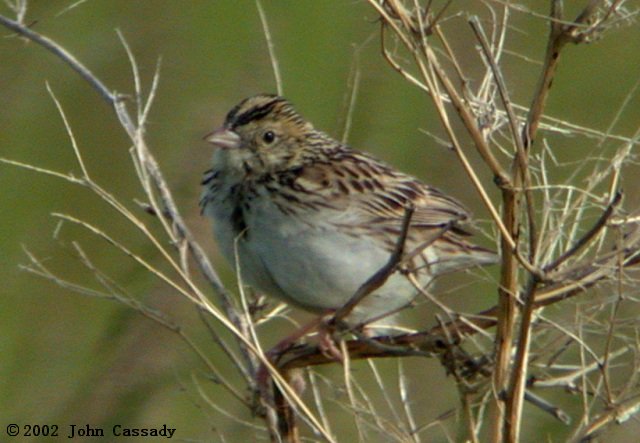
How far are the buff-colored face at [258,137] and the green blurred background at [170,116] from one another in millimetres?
455

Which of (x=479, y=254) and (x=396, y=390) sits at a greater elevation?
(x=479, y=254)

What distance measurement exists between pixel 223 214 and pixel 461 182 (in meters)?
1.62

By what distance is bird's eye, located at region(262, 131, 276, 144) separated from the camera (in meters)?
4.78

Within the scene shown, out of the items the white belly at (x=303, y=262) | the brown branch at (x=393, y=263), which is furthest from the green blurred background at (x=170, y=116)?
the brown branch at (x=393, y=263)

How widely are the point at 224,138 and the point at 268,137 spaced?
0.21m

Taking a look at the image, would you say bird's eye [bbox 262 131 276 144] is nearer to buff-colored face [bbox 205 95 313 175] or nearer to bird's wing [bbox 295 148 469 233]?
buff-colored face [bbox 205 95 313 175]

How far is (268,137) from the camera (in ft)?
15.7

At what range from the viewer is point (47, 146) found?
6.28 meters

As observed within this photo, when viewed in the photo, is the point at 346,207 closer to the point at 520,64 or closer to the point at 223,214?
the point at 223,214

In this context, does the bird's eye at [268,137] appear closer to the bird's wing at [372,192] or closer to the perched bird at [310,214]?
the perched bird at [310,214]

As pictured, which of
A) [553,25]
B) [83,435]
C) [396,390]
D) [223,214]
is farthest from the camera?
[396,390]

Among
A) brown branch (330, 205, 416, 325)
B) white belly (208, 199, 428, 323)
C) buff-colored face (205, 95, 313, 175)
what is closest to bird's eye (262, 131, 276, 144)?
buff-colored face (205, 95, 313, 175)

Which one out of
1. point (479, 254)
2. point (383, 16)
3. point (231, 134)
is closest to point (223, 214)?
point (231, 134)

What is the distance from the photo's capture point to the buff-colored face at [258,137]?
4.66 m
